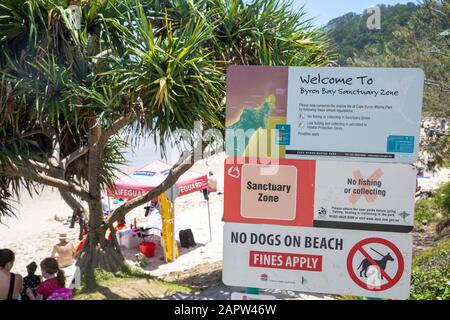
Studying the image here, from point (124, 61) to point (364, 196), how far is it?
4.12 m

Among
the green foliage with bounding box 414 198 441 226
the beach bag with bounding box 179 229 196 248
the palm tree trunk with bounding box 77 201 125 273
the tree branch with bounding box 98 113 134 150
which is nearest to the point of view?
the tree branch with bounding box 98 113 134 150

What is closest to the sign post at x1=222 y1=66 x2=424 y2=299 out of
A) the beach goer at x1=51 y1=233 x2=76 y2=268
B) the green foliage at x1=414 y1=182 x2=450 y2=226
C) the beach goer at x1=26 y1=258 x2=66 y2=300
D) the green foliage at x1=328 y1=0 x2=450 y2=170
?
the beach goer at x1=26 y1=258 x2=66 y2=300

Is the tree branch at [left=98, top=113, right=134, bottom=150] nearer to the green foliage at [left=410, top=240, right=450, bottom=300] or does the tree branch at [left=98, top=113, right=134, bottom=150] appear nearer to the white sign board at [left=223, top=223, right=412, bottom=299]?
the white sign board at [left=223, top=223, right=412, bottom=299]

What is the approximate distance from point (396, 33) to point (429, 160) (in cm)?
384

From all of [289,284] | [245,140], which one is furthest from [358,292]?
[245,140]

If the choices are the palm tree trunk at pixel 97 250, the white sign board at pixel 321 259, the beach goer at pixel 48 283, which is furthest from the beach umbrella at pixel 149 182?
the white sign board at pixel 321 259

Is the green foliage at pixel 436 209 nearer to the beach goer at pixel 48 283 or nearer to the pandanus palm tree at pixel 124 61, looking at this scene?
the pandanus palm tree at pixel 124 61

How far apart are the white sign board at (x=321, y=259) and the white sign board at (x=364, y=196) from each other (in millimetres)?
68

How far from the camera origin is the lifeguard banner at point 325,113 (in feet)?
9.25

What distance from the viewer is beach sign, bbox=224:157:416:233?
2865 mm

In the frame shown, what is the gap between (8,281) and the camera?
177 inches

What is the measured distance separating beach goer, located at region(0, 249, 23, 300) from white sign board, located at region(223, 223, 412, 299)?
2591mm

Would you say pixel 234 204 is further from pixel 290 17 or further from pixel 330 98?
pixel 290 17

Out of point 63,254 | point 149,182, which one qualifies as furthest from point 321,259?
point 63,254
